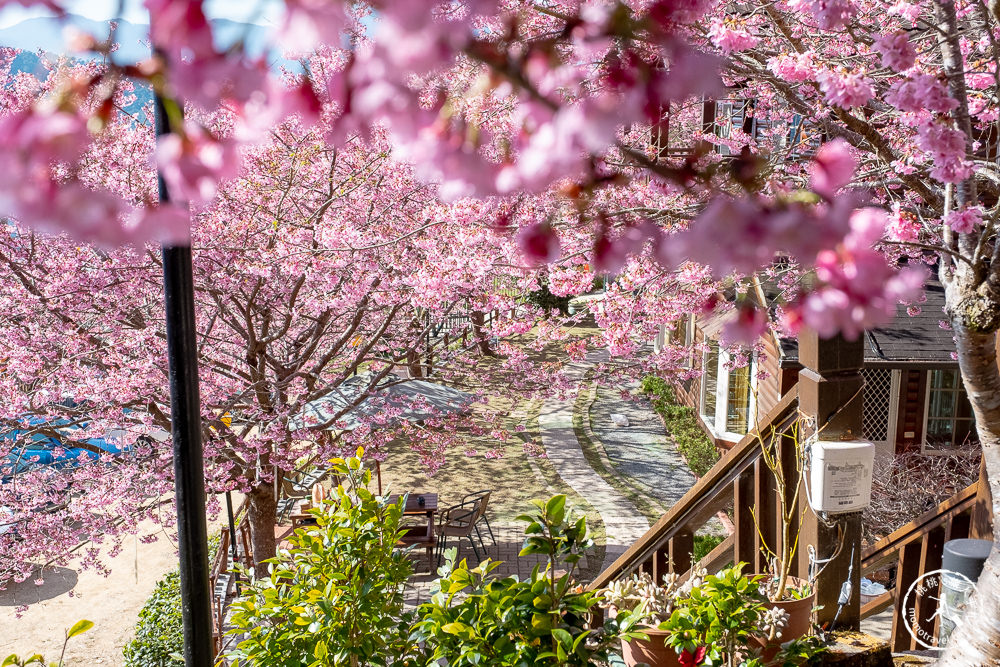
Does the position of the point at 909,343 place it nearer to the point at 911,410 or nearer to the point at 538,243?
the point at 911,410

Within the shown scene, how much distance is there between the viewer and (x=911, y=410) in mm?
10328

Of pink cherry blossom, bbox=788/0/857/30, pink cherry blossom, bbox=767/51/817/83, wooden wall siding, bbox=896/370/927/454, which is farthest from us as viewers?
wooden wall siding, bbox=896/370/927/454

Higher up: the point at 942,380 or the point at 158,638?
the point at 942,380

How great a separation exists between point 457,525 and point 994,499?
24.8 feet

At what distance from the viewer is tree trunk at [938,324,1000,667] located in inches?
89.9

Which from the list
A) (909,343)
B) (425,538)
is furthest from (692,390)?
(425,538)

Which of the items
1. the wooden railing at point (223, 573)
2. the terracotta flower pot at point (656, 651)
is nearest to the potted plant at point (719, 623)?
the terracotta flower pot at point (656, 651)

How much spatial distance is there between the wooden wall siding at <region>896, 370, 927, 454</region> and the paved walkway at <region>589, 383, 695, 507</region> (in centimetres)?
280

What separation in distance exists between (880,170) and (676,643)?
98.9 inches

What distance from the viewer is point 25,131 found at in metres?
0.76

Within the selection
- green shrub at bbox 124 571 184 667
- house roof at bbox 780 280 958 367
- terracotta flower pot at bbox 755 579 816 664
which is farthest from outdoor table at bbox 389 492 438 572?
terracotta flower pot at bbox 755 579 816 664

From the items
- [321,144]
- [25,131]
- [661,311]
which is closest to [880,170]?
[661,311]

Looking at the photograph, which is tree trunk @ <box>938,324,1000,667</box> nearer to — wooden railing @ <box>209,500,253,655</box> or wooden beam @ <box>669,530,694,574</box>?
wooden beam @ <box>669,530,694,574</box>

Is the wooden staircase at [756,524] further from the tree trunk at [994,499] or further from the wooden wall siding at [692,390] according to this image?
A: the wooden wall siding at [692,390]
